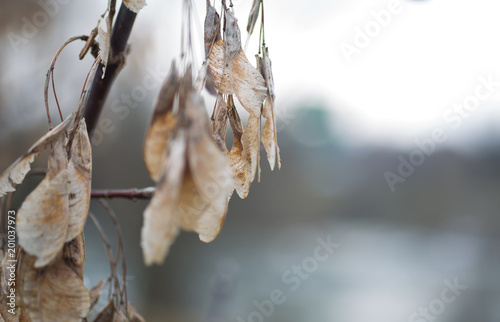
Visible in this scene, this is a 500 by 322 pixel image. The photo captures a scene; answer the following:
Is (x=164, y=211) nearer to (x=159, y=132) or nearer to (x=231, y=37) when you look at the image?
(x=159, y=132)

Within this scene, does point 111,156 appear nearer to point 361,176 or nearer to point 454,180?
point 454,180

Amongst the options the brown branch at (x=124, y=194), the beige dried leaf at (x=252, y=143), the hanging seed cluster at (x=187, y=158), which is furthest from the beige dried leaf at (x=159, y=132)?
the brown branch at (x=124, y=194)

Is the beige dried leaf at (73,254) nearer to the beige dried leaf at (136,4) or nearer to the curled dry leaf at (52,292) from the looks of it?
the curled dry leaf at (52,292)

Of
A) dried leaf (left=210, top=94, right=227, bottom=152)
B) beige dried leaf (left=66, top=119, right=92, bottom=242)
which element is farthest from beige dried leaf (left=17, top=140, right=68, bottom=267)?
dried leaf (left=210, top=94, right=227, bottom=152)

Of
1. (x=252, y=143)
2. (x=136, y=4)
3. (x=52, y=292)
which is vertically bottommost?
(x=52, y=292)

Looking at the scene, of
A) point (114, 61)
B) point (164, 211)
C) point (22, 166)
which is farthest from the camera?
point (114, 61)

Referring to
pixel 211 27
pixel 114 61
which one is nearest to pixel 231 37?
pixel 211 27
